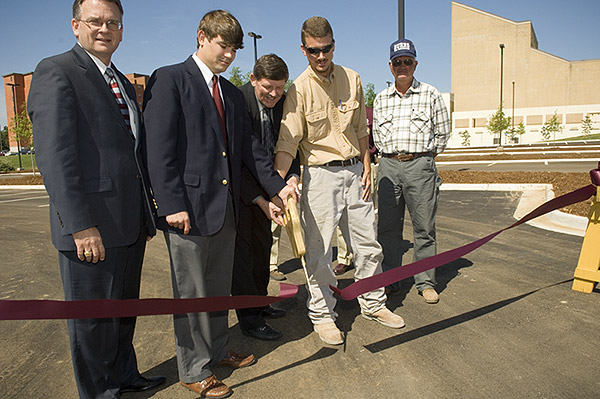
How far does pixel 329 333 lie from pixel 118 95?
7.42ft

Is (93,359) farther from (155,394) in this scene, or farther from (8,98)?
(8,98)

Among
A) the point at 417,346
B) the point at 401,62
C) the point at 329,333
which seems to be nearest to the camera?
the point at 417,346

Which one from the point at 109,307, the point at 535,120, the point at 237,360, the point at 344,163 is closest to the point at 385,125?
the point at 344,163

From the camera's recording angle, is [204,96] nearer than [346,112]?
Yes

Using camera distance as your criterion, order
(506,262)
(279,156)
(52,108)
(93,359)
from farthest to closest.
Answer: (506,262) < (279,156) < (93,359) < (52,108)

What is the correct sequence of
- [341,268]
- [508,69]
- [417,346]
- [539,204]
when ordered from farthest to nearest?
[508,69]
[539,204]
[341,268]
[417,346]

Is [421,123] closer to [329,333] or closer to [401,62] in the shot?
[401,62]

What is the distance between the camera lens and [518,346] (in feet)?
10.3

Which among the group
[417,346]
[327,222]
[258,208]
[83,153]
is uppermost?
[83,153]

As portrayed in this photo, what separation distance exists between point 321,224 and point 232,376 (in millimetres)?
1311

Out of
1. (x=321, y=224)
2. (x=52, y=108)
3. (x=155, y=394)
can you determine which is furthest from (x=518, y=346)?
(x=52, y=108)

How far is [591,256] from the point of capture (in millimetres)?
4086

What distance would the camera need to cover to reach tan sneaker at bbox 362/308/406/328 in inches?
140

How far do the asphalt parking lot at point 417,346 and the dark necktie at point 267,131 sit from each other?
154 centimetres
